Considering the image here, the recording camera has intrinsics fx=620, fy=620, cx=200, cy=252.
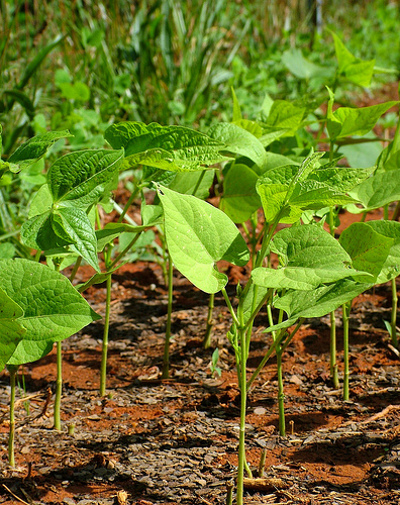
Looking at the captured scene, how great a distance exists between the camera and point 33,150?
88cm

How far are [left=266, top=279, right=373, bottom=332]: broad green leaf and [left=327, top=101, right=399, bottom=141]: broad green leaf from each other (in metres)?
0.42

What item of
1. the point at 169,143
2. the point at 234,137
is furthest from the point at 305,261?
the point at 234,137

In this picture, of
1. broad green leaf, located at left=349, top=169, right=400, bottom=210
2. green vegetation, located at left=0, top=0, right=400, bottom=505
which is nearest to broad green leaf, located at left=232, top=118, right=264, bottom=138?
green vegetation, located at left=0, top=0, right=400, bottom=505

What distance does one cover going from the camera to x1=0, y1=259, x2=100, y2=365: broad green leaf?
87cm

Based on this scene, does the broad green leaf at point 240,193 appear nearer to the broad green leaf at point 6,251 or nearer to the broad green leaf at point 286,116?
the broad green leaf at point 286,116

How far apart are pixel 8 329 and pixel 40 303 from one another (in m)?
0.09

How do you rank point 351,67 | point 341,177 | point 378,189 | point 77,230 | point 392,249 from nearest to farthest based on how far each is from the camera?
point 77,230, point 341,177, point 392,249, point 378,189, point 351,67

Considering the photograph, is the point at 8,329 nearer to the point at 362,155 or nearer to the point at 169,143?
the point at 169,143

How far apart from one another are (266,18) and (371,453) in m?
5.45

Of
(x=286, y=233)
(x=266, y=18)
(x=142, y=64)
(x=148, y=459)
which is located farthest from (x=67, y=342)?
(x=266, y=18)

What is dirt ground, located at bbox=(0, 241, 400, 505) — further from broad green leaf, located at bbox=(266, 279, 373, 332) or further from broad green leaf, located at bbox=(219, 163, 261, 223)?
broad green leaf, located at bbox=(219, 163, 261, 223)

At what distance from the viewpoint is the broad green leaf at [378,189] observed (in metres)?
1.16

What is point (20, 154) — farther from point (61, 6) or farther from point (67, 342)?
point (61, 6)

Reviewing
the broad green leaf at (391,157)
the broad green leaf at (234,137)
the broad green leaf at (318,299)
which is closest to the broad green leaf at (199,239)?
the broad green leaf at (318,299)
